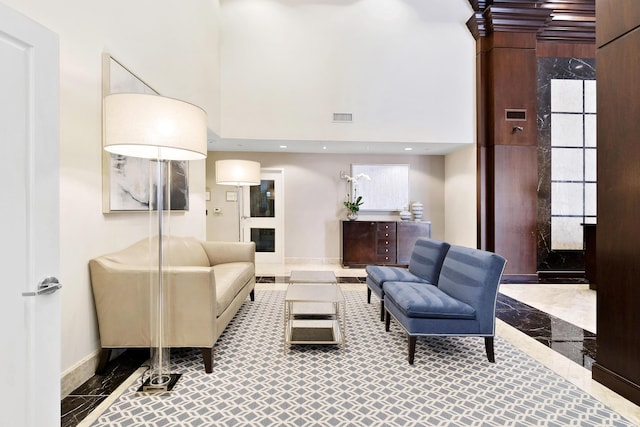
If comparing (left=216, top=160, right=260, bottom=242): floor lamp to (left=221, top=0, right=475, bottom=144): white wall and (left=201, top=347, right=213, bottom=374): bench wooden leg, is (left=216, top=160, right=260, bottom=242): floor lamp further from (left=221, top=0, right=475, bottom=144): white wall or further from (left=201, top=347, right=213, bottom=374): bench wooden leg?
(left=201, top=347, right=213, bottom=374): bench wooden leg

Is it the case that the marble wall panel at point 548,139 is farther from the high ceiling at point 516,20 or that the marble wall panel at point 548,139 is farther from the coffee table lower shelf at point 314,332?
the coffee table lower shelf at point 314,332

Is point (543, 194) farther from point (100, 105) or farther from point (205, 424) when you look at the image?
point (100, 105)

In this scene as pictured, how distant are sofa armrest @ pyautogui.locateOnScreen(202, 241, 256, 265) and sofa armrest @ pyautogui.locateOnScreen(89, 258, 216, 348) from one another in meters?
1.65

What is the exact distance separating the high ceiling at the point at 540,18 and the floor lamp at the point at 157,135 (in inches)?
206

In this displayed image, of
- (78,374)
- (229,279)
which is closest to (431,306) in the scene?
(229,279)

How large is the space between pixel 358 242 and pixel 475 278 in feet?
11.8

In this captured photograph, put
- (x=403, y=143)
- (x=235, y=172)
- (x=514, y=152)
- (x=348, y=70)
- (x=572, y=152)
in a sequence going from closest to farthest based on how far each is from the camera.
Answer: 1. (x=235, y=172)
2. (x=514, y=152)
3. (x=572, y=152)
4. (x=348, y=70)
5. (x=403, y=143)

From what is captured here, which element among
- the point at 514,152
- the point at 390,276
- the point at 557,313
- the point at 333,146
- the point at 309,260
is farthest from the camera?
the point at 309,260

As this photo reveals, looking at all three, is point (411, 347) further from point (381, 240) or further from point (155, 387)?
point (381, 240)

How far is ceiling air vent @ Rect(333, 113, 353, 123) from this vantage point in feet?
17.3

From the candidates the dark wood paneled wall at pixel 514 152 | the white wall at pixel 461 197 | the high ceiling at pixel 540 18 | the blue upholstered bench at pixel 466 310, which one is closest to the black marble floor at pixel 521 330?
the blue upholstered bench at pixel 466 310

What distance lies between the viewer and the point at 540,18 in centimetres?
491

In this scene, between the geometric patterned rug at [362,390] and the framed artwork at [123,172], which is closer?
the geometric patterned rug at [362,390]

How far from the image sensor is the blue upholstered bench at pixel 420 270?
3006mm
